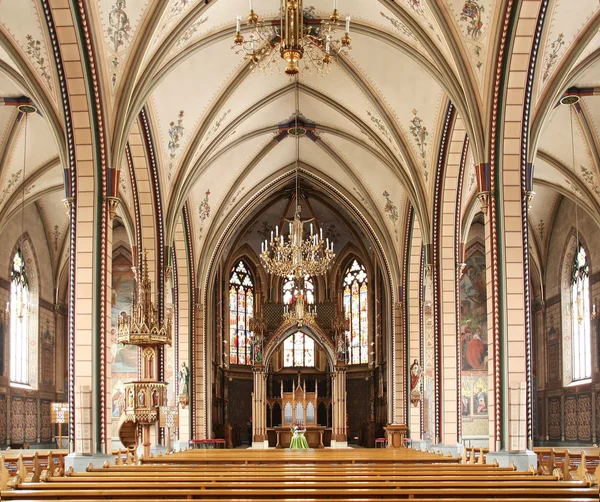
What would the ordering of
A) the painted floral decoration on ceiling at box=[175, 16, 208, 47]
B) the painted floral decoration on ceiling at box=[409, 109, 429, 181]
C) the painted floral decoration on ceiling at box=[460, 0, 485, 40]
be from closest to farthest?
the painted floral decoration on ceiling at box=[460, 0, 485, 40]
the painted floral decoration on ceiling at box=[175, 16, 208, 47]
the painted floral decoration on ceiling at box=[409, 109, 429, 181]

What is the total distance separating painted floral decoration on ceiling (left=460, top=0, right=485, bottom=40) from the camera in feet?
53.1

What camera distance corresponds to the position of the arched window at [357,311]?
3959 centimetres

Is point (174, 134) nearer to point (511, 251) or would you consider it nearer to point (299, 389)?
point (511, 251)

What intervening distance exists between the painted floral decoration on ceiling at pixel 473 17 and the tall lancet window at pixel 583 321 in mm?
13733

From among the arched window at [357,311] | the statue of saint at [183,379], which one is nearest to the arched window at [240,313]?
the arched window at [357,311]

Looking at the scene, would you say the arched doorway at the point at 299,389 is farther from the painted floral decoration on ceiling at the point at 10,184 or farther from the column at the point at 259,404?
the painted floral decoration on ceiling at the point at 10,184

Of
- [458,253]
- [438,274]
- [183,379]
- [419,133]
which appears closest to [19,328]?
[183,379]

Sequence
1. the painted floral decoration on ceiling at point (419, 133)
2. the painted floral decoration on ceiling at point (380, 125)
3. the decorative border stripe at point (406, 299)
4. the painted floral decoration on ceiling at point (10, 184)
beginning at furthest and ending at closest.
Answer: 1. the decorative border stripe at point (406, 299)
2. the painted floral decoration on ceiling at point (10, 184)
3. the painted floral decoration on ceiling at point (380, 125)
4. the painted floral decoration on ceiling at point (419, 133)

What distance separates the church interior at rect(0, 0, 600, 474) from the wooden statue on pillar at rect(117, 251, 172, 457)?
5cm

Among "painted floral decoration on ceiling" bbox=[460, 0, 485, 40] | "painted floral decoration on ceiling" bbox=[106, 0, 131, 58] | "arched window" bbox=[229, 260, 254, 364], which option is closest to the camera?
"painted floral decoration on ceiling" bbox=[460, 0, 485, 40]

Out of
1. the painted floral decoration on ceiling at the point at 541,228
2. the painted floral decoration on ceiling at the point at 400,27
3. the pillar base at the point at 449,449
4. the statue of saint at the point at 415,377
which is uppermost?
the painted floral decoration on ceiling at the point at 400,27

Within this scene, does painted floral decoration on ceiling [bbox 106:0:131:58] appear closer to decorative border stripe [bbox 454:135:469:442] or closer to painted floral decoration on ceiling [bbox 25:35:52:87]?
painted floral decoration on ceiling [bbox 25:35:52:87]

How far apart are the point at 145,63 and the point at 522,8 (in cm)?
751

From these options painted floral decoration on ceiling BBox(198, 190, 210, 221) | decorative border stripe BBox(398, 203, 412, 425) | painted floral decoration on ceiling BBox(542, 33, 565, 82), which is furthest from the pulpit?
painted floral decoration on ceiling BBox(542, 33, 565, 82)
